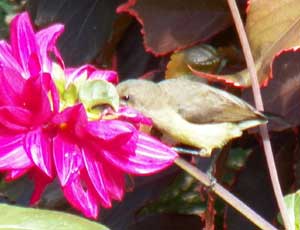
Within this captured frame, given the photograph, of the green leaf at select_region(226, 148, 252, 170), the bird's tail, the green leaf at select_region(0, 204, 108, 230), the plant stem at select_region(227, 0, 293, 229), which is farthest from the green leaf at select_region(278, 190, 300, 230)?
the green leaf at select_region(226, 148, 252, 170)

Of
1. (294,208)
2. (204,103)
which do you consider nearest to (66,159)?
(294,208)

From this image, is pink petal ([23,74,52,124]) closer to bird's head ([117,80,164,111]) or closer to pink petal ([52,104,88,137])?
pink petal ([52,104,88,137])

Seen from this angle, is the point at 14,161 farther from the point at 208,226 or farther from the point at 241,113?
the point at 241,113

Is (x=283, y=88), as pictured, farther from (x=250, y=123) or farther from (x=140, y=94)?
(x=140, y=94)

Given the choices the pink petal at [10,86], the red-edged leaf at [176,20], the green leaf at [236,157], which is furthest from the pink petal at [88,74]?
the green leaf at [236,157]

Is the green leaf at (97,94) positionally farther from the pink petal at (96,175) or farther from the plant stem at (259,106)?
the plant stem at (259,106)

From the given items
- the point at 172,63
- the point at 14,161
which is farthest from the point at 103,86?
the point at 172,63
